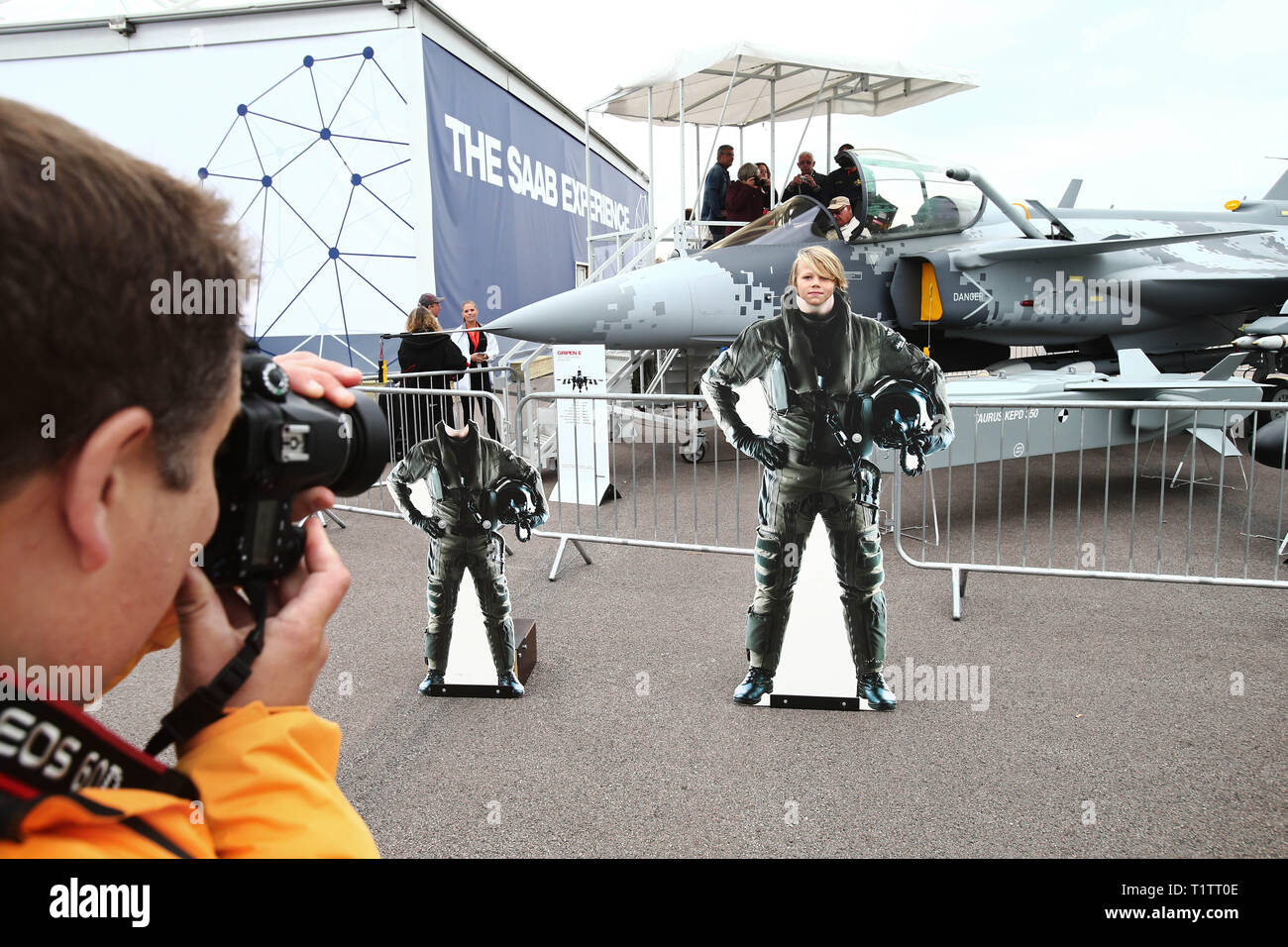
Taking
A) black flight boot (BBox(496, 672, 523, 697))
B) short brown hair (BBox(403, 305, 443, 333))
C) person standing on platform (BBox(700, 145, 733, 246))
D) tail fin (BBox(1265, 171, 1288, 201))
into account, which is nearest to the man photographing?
black flight boot (BBox(496, 672, 523, 697))

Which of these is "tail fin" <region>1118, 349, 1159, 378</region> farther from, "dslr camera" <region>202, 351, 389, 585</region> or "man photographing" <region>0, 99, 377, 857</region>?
"man photographing" <region>0, 99, 377, 857</region>

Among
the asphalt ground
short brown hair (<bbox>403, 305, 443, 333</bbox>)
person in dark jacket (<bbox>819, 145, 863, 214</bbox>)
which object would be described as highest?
person in dark jacket (<bbox>819, 145, 863, 214</bbox>)

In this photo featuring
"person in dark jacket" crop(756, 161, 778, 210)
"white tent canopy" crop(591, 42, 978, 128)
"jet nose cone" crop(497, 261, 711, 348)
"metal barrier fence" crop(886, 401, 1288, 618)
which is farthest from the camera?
A: "person in dark jacket" crop(756, 161, 778, 210)

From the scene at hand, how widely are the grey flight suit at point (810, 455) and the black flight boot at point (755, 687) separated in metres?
0.04

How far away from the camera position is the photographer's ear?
500 mm

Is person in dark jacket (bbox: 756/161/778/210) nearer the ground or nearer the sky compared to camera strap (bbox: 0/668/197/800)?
nearer the sky

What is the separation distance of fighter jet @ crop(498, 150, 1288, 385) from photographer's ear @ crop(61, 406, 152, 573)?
6539mm

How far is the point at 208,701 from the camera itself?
72 centimetres

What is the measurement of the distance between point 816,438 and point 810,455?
0.08 metres

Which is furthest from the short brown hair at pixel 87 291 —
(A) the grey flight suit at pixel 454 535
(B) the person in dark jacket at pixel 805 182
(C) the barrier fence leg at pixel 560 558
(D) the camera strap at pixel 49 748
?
(B) the person in dark jacket at pixel 805 182

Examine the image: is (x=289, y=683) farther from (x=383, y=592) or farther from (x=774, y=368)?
(x=383, y=592)

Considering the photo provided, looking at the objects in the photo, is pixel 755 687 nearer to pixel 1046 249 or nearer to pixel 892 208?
pixel 892 208

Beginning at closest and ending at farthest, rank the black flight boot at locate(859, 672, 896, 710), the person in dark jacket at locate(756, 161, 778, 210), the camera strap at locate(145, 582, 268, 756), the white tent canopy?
the camera strap at locate(145, 582, 268, 756) < the black flight boot at locate(859, 672, 896, 710) < the white tent canopy < the person in dark jacket at locate(756, 161, 778, 210)

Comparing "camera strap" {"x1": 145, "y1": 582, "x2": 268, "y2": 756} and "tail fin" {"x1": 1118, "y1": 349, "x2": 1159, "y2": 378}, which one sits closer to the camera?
"camera strap" {"x1": 145, "y1": 582, "x2": 268, "y2": 756}
